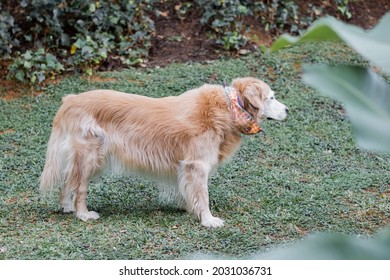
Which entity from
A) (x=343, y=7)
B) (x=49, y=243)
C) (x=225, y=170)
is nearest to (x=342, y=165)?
(x=225, y=170)

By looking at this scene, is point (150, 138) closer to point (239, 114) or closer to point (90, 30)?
point (239, 114)

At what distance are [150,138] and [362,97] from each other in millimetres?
3946

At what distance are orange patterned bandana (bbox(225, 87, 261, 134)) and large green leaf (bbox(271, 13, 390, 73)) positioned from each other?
393 cm

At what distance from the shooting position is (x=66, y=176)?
5199 millimetres

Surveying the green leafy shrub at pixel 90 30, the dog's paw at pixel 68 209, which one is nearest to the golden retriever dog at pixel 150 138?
the dog's paw at pixel 68 209

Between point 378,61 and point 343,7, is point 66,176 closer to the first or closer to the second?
point 378,61

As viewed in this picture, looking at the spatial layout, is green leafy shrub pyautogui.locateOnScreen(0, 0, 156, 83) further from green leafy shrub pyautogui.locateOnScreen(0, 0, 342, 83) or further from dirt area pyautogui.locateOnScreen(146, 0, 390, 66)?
dirt area pyautogui.locateOnScreen(146, 0, 390, 66)

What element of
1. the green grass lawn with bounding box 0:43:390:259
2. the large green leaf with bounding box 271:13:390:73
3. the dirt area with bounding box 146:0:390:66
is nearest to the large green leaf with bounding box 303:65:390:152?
the large green leaf with bounding box 271:13:390:73

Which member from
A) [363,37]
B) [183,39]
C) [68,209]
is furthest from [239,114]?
[183,39]

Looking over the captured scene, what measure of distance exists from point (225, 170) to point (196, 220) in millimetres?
1234

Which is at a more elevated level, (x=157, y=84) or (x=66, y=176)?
(x=66, y=176)

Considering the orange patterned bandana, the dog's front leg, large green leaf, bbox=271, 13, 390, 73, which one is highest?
large green leaf, bbox=271, 13, 390, 73

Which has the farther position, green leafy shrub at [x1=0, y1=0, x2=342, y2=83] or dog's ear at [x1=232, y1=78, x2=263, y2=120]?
green leafy shrub at [x1=0, y1=0, x2=342, y2=83]

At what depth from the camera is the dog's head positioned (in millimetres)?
5258
